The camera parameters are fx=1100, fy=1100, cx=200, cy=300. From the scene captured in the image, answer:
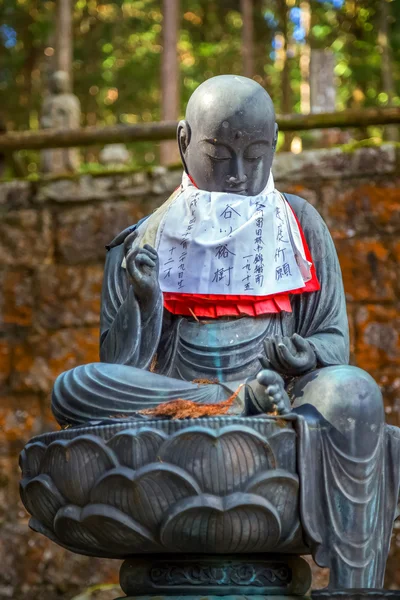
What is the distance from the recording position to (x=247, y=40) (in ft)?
45.4

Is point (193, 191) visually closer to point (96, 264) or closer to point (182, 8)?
point (96, 264)

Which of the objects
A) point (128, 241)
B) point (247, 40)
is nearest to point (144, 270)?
point (128, 241)

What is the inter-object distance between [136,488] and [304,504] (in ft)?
1.85

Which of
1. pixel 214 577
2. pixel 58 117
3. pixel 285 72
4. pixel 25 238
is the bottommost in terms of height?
pixel 214 577

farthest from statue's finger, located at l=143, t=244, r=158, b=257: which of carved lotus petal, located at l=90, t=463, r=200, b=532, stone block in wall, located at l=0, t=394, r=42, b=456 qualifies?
stone block in wall, located at l=0, t=394, r=42, b=456

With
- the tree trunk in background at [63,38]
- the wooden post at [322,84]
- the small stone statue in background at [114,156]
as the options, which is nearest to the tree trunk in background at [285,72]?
the small stone statue in background at [114,156]

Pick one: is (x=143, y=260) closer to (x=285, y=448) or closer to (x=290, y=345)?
(x=290, y=345)

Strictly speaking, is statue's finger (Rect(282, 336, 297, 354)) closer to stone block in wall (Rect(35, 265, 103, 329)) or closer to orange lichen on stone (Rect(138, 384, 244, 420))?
orange lichen on stone (Rect(138, 384, 244, 420))

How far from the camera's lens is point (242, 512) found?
3.60 metres

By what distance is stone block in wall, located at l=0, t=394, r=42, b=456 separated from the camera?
23.2 ft

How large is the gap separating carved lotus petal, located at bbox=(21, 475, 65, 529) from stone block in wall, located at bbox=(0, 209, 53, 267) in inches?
141

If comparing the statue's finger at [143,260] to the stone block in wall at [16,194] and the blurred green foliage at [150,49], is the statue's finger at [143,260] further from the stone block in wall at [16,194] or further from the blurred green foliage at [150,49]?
the blurred green foliage at [150,49]

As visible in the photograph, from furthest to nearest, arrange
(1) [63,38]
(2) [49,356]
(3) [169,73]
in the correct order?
(1) [63,38] < (3) [169,73] < (2) [49,356]

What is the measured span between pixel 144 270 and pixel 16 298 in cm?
341
